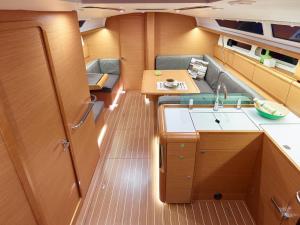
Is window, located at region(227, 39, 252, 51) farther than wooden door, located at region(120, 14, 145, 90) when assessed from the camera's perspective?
No

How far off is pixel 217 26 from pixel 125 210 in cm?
346

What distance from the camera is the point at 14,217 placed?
3.42 ft

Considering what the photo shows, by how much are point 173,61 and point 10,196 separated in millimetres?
4358

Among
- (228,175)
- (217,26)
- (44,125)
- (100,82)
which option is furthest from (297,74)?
(100,82)

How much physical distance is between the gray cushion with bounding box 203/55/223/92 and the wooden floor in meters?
1.64

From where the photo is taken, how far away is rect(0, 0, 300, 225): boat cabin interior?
109 centimetres

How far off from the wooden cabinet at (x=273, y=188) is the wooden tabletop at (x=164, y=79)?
1588mm

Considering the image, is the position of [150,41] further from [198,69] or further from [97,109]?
[97,109]

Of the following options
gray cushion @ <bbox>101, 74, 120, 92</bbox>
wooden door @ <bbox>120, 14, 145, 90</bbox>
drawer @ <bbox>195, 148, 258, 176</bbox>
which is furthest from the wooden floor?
wooden door @ <bbox>120, 14, 145, 90</bbox>

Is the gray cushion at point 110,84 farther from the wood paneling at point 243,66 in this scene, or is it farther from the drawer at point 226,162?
the drawer at point 226,162

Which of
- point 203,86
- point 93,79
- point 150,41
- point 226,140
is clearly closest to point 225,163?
point 226,140

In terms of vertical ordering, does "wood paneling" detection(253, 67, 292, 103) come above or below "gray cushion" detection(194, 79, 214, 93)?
above

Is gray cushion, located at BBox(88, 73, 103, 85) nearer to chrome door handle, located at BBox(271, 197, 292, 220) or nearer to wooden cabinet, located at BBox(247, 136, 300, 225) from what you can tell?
wooden cabinet, located at BBox(247, 136, 300, 225)

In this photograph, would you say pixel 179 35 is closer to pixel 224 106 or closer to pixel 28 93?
pixel 224 106
